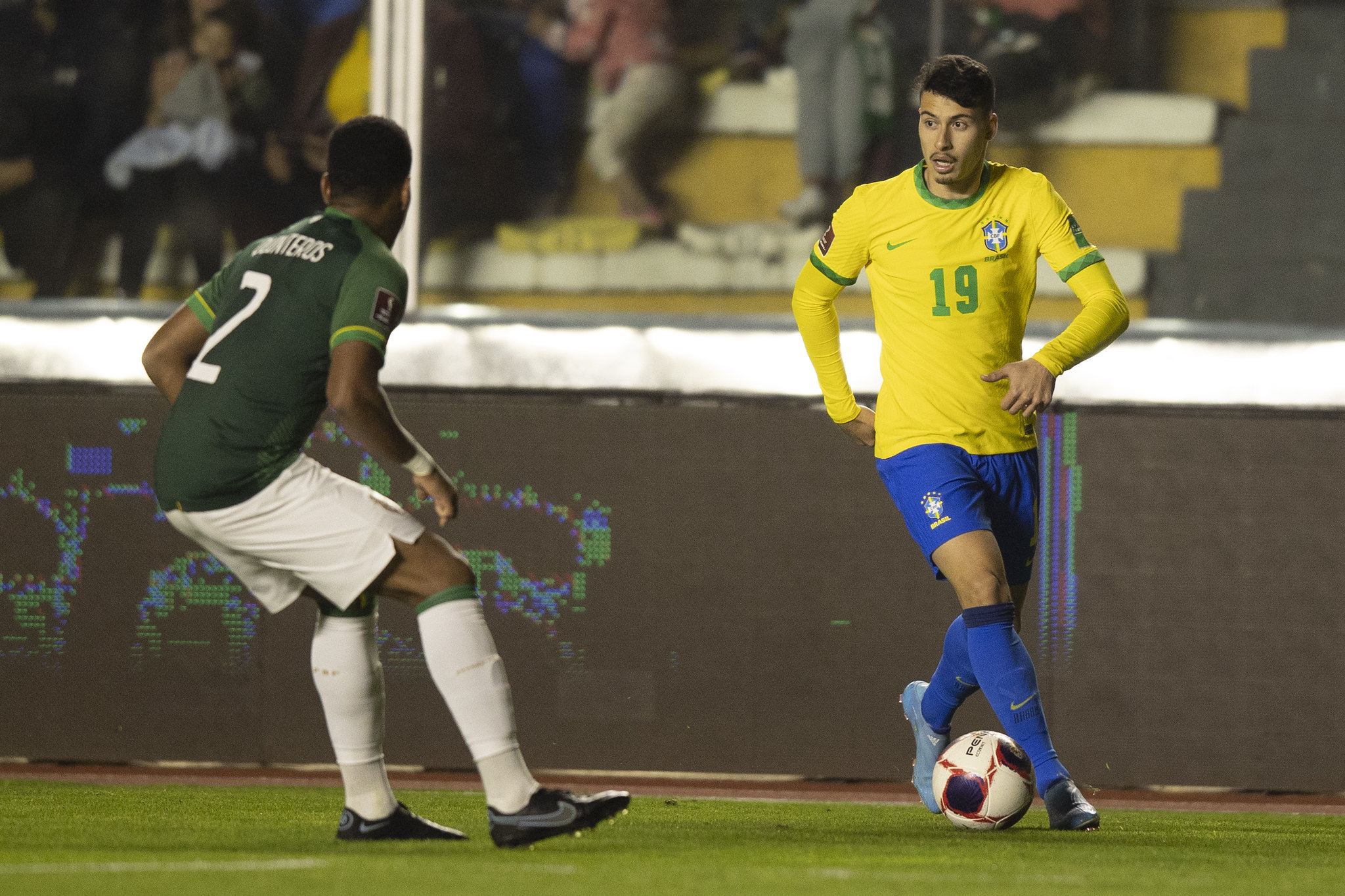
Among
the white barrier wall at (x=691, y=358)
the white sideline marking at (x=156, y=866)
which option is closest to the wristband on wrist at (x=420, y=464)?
the white sideline marking at (x=156, y=866)

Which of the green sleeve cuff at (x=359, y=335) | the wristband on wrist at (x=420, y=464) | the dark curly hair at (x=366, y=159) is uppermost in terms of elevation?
the dark curly hair at (x=366, y=159)

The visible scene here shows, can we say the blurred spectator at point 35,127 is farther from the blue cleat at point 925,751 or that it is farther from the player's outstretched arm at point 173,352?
the blue cleat at point 925,751

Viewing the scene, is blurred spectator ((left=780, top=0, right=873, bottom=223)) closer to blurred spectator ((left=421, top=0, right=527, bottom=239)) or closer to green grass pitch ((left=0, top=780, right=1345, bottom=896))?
blurred spectator ((left=421, top=0, right=527, bottom=239))

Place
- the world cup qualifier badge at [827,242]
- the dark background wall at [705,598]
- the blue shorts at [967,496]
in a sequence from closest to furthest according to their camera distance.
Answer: the blue shorts at [967,496] < the world cup qualifier badge at [827,242] < the dark background wall at [705,598]

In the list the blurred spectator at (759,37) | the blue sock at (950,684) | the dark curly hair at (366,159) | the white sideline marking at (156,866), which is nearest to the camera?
the white sideline marking at (156,866)

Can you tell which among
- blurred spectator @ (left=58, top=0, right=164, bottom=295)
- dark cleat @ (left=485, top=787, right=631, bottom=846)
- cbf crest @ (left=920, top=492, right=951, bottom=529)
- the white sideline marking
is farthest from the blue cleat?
blurred spectator @ (left=58, top=0, right=164, bottom=295)

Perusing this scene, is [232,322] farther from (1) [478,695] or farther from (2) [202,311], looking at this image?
(1) [478,695]

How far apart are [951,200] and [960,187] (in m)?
0.05

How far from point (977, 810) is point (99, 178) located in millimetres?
5287

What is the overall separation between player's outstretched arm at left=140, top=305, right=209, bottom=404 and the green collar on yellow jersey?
211 centimetres

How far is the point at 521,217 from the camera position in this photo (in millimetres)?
7949

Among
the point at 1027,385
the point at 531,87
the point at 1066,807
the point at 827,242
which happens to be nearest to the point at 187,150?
the point at 531,87

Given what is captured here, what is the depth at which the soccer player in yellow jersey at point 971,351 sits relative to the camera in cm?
472

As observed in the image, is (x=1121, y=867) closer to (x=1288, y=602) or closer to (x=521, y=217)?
(x=1288, y=602)
